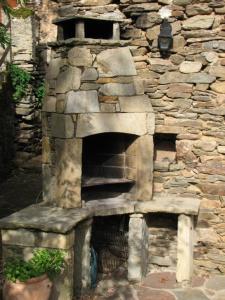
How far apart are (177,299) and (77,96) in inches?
127

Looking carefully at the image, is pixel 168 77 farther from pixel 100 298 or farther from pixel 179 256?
pixel 100 298

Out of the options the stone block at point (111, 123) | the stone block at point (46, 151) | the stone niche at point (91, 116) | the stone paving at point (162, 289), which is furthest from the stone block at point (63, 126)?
the stone paving at point (162, 289)

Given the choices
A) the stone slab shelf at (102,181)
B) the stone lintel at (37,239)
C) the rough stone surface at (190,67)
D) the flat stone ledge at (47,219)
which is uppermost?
the rough stone surface at (190,67)

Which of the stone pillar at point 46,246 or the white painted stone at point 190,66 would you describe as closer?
the stone pillar at point 46,246

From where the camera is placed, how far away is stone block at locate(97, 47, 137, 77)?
6043 millimetres

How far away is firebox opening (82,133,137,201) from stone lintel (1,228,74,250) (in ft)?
4.22

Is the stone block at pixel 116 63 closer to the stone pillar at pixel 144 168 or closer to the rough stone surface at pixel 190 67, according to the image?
the rough stone surface at pixel 190 67

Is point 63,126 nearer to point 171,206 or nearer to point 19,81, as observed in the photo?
point 171,206

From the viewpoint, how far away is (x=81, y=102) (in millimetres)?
5859

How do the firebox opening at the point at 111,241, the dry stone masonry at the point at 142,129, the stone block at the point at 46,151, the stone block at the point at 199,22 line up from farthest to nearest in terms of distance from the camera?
the firebox opening at the point at 111,241 < the stone block at the point at 46,151 < the stone block at the point at 199,22 < the dry stone masonry at the point at 142,129

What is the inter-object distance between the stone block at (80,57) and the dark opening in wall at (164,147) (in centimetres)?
172

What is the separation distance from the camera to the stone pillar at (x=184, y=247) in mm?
6273

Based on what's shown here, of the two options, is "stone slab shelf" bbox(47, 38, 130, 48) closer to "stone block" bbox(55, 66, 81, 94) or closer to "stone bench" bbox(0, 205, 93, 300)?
"stone block" bbox(55, 66, 81, 94)

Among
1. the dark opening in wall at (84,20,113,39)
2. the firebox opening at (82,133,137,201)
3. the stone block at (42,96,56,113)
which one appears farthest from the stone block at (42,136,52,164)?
the dark opening in wall at (84,20,113,39)
